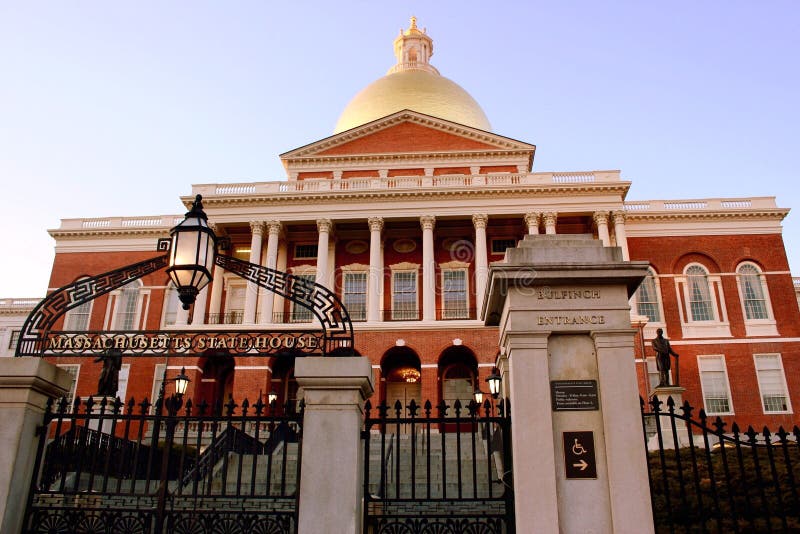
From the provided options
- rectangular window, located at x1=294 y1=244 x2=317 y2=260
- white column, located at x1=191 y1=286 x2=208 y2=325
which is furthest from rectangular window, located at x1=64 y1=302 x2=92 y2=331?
rectangular window, located at x1=294 y1=244 x2=317 y2=260

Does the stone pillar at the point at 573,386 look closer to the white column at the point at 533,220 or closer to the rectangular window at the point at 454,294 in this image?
the rectangular window at the point at 454,294

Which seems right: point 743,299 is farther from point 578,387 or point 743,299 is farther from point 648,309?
point 578,387

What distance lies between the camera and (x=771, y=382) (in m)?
37.5

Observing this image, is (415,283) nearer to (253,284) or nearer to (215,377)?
(253,284)


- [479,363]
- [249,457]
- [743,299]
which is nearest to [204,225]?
[249,457]

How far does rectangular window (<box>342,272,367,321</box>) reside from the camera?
39406mm

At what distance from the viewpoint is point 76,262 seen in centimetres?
4300

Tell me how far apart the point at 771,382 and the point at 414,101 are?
1114 inches

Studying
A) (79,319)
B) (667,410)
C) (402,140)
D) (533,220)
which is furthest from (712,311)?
(79,319)

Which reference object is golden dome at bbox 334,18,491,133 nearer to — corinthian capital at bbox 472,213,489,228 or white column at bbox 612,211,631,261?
corinthian capital at bbox 472,213,489,228

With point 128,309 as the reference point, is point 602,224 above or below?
above

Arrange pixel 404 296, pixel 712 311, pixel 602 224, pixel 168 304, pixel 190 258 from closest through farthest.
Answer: pixel 190 258 < pixel 602 224 < pixel 712 311 < pixel 404 296 < pixel 168 304

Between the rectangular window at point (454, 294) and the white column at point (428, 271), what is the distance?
1.12 metres

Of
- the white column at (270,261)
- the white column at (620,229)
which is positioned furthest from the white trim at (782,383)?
the white column at (270,261)
